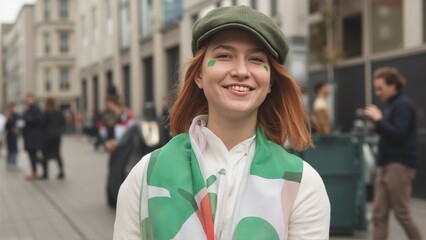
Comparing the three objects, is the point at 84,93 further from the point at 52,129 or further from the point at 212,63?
the point at 212,63

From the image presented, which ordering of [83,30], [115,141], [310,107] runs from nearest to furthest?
1. [115,141]
2. [310,107]
3. [83,30]

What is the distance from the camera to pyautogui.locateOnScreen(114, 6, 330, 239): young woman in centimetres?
161

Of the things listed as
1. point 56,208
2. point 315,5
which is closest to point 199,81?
point 56,208

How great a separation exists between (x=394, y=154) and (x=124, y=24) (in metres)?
25.0

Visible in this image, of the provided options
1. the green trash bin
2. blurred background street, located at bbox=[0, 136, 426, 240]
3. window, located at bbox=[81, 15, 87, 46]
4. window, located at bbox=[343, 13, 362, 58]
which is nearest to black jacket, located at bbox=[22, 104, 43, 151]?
blurred background street, located at bbox=[0, 136, 426, 240]

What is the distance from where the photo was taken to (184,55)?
19.9m

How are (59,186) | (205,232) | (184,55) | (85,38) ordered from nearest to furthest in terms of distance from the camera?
(205,232)
(59,186)
(184,55)
(85,38)

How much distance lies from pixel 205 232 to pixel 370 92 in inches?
382

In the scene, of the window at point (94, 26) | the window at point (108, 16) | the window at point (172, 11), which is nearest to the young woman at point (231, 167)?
the window at point (172, 11)

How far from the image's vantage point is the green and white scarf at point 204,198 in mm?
1590

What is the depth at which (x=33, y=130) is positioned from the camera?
40.3 feet

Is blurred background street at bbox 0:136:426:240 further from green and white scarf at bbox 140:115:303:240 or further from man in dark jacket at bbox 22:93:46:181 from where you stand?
green and white scarf at bbox 140:115:303:240

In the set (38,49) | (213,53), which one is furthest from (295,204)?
(38,49)

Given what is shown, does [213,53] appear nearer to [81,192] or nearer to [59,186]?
[81,192]
